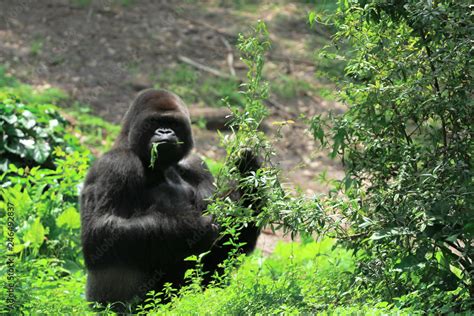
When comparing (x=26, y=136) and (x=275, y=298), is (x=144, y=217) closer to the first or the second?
(x=275, y=298)

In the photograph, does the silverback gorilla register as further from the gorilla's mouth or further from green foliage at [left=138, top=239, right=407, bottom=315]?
green foliage at [left=138, top=239, right=407, bottom=315]

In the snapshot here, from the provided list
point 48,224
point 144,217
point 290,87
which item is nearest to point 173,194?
point 144,217

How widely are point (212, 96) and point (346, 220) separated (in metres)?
6.99

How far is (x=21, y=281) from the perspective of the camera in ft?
14.3

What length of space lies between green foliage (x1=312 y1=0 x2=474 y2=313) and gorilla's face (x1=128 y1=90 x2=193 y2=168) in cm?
143

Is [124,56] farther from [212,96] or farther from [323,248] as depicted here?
[323,248]

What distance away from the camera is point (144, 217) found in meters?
4.80

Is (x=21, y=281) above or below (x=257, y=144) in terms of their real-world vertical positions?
below

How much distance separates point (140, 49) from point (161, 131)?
673 cm

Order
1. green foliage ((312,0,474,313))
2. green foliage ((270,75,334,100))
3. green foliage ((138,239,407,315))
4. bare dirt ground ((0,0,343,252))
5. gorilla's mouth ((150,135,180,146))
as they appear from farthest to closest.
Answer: green foliage ((270,75,334,100)) < bare dirt ground ((0,0,343,252)) < gorilla's mouth ((150,135,180,146)) < green foliage ((138,239,407,315)) < green foliage ((312,0,474,313))

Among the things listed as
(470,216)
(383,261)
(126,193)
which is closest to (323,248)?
(126,193)

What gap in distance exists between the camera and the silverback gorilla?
15.7 ft

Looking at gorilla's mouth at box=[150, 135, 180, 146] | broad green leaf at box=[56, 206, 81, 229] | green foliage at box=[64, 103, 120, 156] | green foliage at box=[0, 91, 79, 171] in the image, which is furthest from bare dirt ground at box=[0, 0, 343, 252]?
gorilla's mouth at box=[150, 135, 180, 146]

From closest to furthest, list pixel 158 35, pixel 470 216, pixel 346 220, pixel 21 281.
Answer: pixel 470 216 < pixel 346 220 < pixel 21 281 < pixel 158 35
